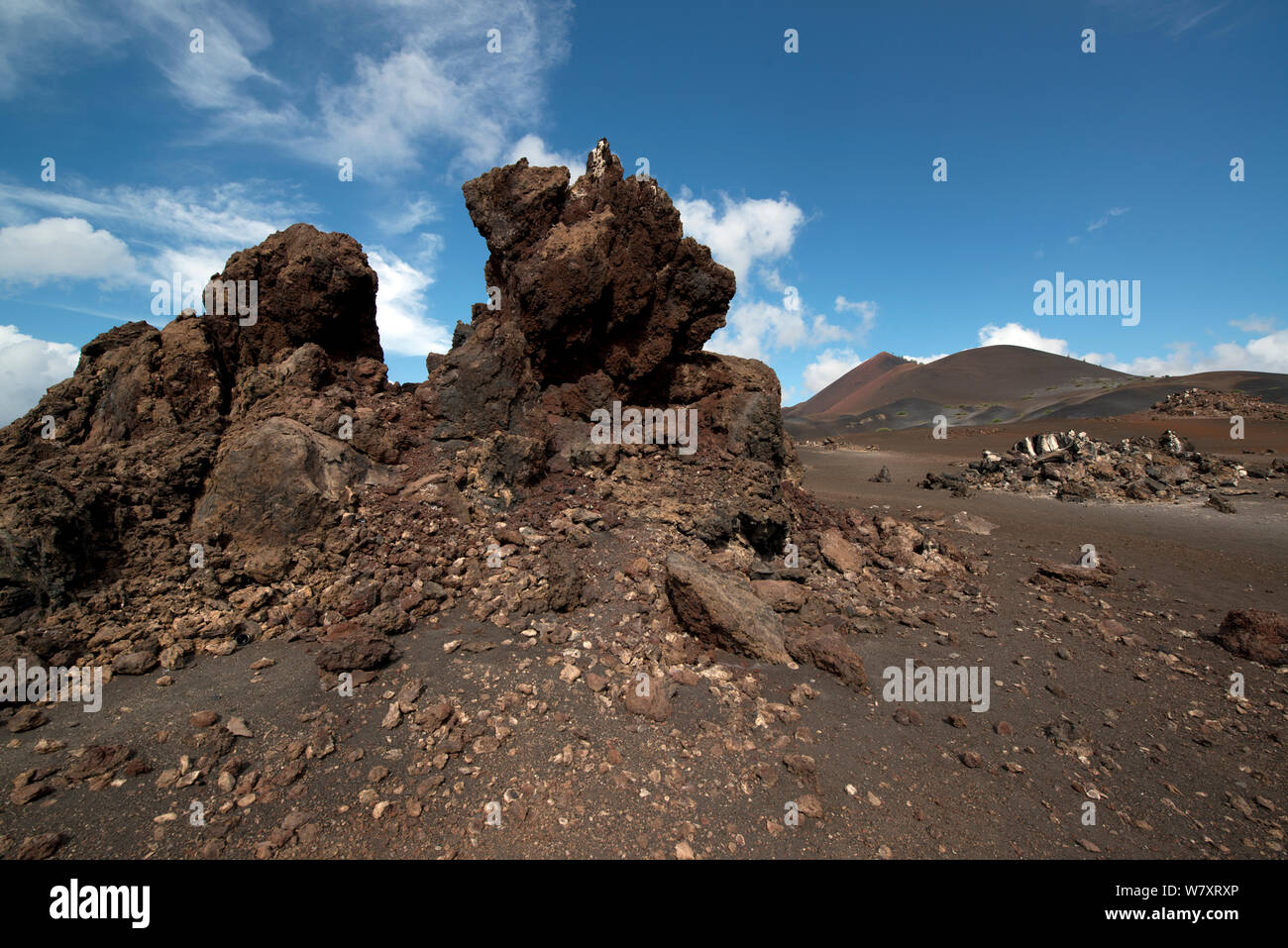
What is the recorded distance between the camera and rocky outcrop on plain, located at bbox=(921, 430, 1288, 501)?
16.5 metres

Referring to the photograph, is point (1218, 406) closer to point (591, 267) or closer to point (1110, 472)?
point (1110, 472)

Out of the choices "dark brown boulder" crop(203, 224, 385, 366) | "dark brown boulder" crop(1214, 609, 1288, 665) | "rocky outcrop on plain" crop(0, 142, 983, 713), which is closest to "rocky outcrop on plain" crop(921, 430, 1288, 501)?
"dark brown boulder" crop(1214, 609, 1288, 665)

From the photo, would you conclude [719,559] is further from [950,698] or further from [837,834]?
[837,834]

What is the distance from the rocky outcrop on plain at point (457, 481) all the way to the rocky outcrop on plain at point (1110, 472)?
11851mm

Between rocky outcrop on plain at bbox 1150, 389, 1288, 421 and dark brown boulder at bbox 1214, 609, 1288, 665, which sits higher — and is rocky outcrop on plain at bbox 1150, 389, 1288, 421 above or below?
above

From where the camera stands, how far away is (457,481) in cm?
730

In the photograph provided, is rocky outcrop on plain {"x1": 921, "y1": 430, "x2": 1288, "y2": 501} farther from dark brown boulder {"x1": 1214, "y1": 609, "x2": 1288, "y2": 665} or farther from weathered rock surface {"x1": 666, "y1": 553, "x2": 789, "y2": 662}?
weathered rock surface {"x1": 666, "y1": 553, "x2": 789, "y2": 662}

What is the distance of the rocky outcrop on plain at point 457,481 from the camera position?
203 inches

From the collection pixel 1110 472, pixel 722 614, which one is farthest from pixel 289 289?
pixel 1110 472

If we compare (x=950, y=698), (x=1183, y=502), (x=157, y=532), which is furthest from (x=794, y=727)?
(x=1183, y=502)

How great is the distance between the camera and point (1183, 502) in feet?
50.0

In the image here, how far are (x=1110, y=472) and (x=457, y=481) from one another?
21763 millimetres

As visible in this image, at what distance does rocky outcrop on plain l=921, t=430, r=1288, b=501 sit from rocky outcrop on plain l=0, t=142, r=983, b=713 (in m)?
11.9
